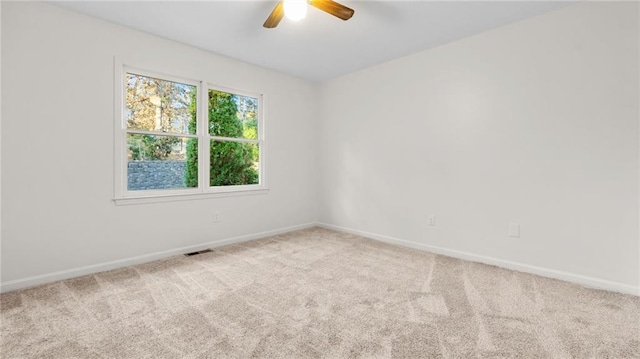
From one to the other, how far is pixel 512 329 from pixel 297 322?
1323mm

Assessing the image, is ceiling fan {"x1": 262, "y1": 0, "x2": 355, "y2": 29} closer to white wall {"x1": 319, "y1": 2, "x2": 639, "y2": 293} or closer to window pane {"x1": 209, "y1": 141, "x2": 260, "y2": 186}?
white wall {"x1": 319, "y1": 2, "x2": 639, "y2": 293}

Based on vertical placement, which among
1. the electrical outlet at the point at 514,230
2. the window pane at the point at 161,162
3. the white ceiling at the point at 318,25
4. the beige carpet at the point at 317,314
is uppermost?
the white ceiling at the point at 318,25

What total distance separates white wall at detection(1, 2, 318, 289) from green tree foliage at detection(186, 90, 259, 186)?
1.25ft

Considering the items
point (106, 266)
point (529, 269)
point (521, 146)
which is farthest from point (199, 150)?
point (529, 269)

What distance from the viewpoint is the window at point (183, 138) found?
2.98m

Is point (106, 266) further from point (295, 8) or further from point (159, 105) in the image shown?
point (295, 8)

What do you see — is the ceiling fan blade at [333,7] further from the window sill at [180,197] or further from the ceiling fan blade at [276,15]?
the window sill at [180,197]

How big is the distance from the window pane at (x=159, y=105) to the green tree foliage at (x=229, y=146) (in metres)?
0.10

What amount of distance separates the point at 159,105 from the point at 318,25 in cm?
192

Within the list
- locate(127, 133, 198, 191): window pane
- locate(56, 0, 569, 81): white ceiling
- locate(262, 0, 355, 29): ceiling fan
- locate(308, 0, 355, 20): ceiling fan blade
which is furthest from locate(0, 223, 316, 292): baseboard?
locate(308, 0, 355, 20): ceiling fan blade

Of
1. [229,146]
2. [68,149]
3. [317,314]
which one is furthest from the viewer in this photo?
[229,146]

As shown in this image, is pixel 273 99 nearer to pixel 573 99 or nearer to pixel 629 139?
pixel 573 99

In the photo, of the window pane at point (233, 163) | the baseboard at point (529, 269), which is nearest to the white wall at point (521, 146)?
the baseboard at point (529, 269)

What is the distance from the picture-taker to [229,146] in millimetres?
3842
